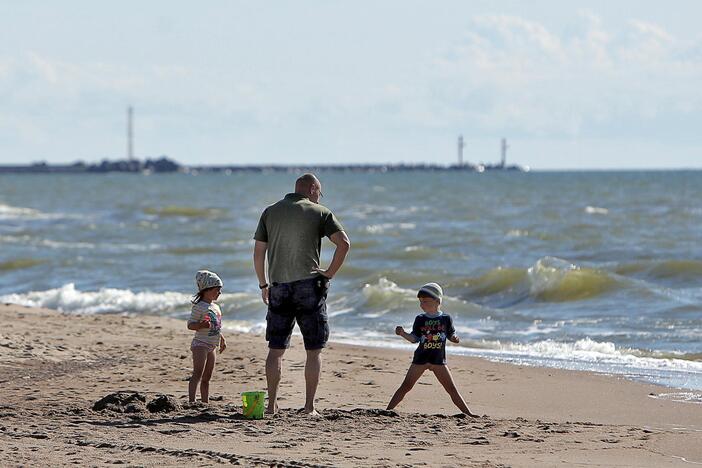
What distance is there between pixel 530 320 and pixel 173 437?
970 cm

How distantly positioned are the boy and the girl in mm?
1473

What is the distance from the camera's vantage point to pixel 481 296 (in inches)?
799

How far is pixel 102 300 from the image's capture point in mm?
19266

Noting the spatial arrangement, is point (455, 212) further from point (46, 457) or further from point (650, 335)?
point (46, 457)

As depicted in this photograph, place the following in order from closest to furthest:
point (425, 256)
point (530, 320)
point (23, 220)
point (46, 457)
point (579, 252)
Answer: point (46, 457)
point (530, 320)
point (425, 256)
point (579, 252)
point (23, 220)

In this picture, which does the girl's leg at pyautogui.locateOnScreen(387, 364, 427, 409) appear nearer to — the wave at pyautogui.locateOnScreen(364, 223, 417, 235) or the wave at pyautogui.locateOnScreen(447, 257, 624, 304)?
the wave at pyautogui.locateOnScreen(447, 257, 624, 304)

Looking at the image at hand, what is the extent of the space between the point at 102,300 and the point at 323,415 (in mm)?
11113

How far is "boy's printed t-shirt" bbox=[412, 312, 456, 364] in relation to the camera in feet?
29.7

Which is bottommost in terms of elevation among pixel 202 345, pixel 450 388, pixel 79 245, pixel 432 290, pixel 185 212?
pixel 450 388

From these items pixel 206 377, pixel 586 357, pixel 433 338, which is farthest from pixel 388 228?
pixel 433 338

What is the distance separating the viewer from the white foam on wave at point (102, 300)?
18438mm

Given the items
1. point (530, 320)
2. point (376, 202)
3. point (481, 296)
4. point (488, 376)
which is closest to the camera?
point (488, 376)

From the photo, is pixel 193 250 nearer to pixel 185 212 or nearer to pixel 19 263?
pixel 19 263

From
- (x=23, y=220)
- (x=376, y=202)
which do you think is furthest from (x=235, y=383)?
(x=376, y=202)
